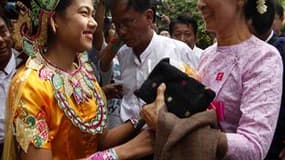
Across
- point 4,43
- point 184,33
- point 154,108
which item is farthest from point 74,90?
point 184,33

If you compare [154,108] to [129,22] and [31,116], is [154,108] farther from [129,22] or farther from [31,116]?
[129,22]

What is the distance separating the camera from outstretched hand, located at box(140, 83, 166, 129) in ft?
5.74

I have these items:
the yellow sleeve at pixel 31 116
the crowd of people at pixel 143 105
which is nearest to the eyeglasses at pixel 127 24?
the crowd of people at pixel 143 105

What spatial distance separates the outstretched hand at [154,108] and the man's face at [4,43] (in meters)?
1.81

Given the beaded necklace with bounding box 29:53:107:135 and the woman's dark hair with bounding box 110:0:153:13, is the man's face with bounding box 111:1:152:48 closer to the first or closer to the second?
the woman's dark hair with bounding box 110:0:153:13

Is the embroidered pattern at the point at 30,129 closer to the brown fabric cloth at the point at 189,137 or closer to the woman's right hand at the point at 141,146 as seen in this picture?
the woman's right hand at the point at 141,146

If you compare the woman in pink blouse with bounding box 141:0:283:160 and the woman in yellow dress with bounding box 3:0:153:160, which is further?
the woman in yellow dress with bounding box 3:0:153:160

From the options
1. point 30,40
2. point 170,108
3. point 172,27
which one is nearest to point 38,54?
point 30,40

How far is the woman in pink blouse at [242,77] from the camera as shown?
1733mm

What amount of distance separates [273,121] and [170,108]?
0.36 meters

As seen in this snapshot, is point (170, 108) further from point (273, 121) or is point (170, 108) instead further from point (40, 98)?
point (40, 98)

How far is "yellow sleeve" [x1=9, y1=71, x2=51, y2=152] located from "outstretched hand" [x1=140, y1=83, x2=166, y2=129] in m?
0.40

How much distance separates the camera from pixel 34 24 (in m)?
2.06

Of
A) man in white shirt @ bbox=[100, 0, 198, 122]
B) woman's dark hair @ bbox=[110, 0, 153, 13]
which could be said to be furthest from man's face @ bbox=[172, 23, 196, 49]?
woman's dark hair @ bbox=[110, 0, 153, 13]
